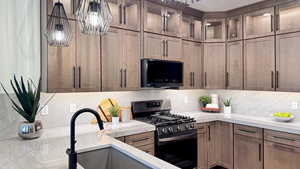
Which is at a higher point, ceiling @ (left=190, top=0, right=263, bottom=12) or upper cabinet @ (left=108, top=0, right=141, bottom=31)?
ceiling @ (left=190, top=0, right=263, bottom=12)

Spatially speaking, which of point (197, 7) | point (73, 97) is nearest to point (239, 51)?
point (197, 7)

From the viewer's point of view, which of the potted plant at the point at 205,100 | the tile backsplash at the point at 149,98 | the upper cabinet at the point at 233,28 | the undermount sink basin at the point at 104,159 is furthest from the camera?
the potted plant at the point at 205,100

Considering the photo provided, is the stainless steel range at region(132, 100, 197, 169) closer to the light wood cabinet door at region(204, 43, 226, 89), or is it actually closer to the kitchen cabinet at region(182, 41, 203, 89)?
the kitchen cabinet at region(182, 41, 203, 89)

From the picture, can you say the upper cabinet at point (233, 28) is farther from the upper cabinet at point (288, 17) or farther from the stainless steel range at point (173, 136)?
the stainless steel range at point (173, 136)

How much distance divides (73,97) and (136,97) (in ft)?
3.26

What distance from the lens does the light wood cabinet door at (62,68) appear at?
2.23 m

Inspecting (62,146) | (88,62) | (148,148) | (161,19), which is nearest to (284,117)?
(148,148)

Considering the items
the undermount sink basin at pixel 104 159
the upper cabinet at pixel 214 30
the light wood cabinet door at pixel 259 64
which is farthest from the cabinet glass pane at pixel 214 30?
the undermount sink basin at pixel 104 159

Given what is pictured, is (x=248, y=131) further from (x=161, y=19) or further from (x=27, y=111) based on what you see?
(x=27, y=111)

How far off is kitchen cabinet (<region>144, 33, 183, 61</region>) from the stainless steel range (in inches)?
31.5

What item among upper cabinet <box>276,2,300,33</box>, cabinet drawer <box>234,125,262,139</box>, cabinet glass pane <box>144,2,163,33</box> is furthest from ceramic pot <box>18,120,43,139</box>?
upper cabinet <box>276,2,300,33</box>

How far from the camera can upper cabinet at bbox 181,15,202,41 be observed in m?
3.53

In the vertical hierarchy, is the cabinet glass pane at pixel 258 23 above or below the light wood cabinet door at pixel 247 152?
above

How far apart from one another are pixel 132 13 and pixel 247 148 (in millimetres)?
2666
